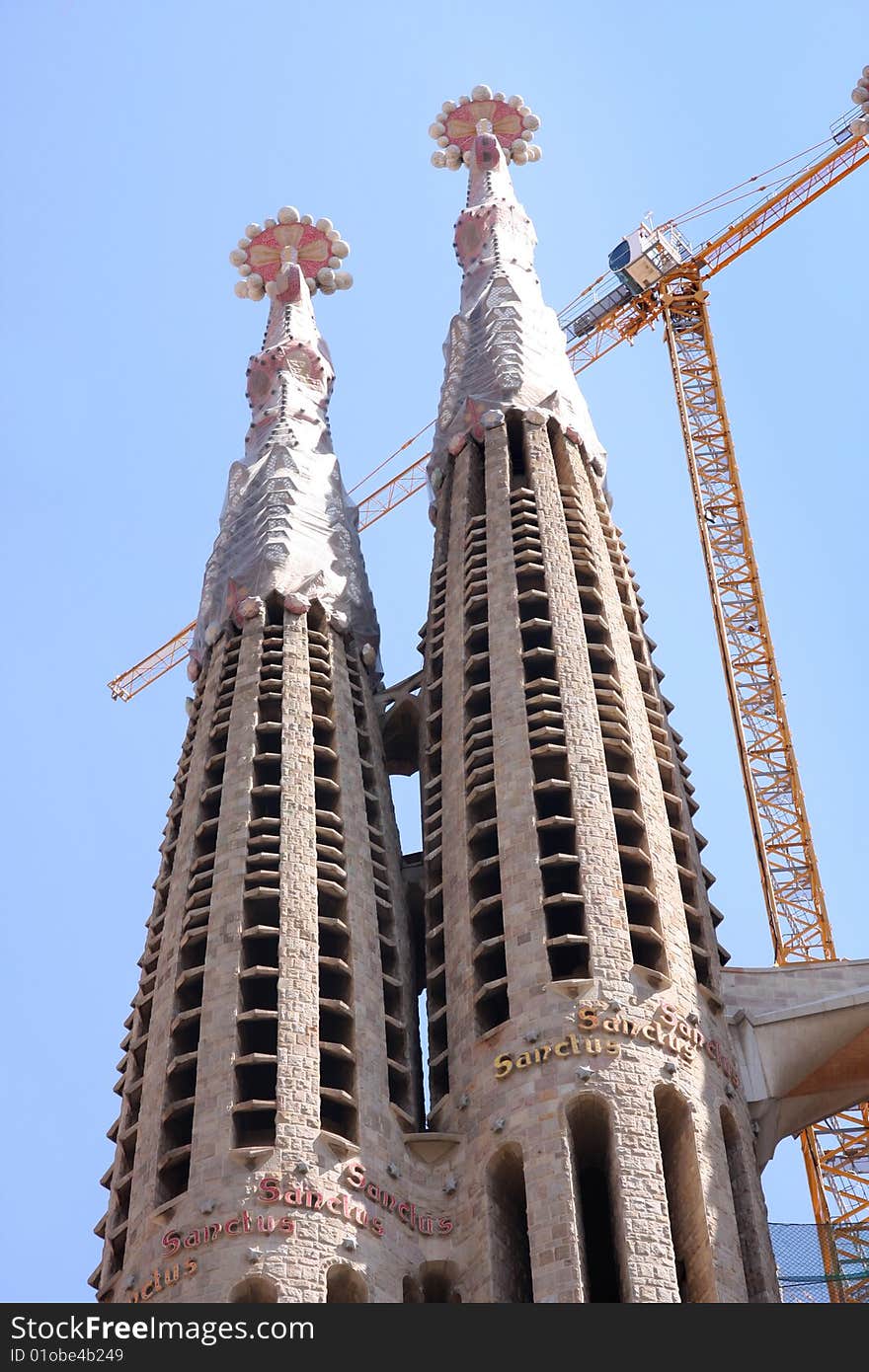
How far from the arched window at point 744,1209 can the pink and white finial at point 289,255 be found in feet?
130

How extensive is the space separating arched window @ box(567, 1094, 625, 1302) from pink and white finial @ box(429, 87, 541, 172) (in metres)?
44.0

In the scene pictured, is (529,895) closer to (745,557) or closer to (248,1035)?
(248,1035)

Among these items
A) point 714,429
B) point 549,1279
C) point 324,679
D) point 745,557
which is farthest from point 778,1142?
point 714,429

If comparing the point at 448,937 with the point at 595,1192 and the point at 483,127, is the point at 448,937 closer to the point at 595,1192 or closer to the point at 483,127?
the point at 595,1192

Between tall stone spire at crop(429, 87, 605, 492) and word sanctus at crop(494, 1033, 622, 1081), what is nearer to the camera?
word sanctus at crop(494, 1033, 622, 1081)

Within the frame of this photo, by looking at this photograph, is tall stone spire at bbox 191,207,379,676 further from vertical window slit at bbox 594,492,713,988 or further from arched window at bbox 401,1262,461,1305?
arched window at bbox 401,1262,461,1305

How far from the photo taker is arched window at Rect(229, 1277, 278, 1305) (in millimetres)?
51875

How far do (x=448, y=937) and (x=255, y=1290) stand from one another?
1191cm

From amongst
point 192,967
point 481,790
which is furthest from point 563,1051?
point 192,967

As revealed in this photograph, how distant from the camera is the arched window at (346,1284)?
53000 mm

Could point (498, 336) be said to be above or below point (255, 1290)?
above

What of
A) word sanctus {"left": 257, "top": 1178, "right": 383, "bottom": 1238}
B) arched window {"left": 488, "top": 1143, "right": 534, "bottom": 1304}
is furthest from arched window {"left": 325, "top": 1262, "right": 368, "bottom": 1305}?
arched window {"left": 488, "top": 1143, "right": 534, "bottom": 1304}

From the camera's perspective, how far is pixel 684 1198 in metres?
54.6

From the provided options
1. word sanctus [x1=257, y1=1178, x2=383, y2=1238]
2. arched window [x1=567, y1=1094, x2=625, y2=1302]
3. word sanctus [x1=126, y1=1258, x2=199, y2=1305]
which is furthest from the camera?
arched window [x1=567, y1=1094, x2=625, y2=1302]
